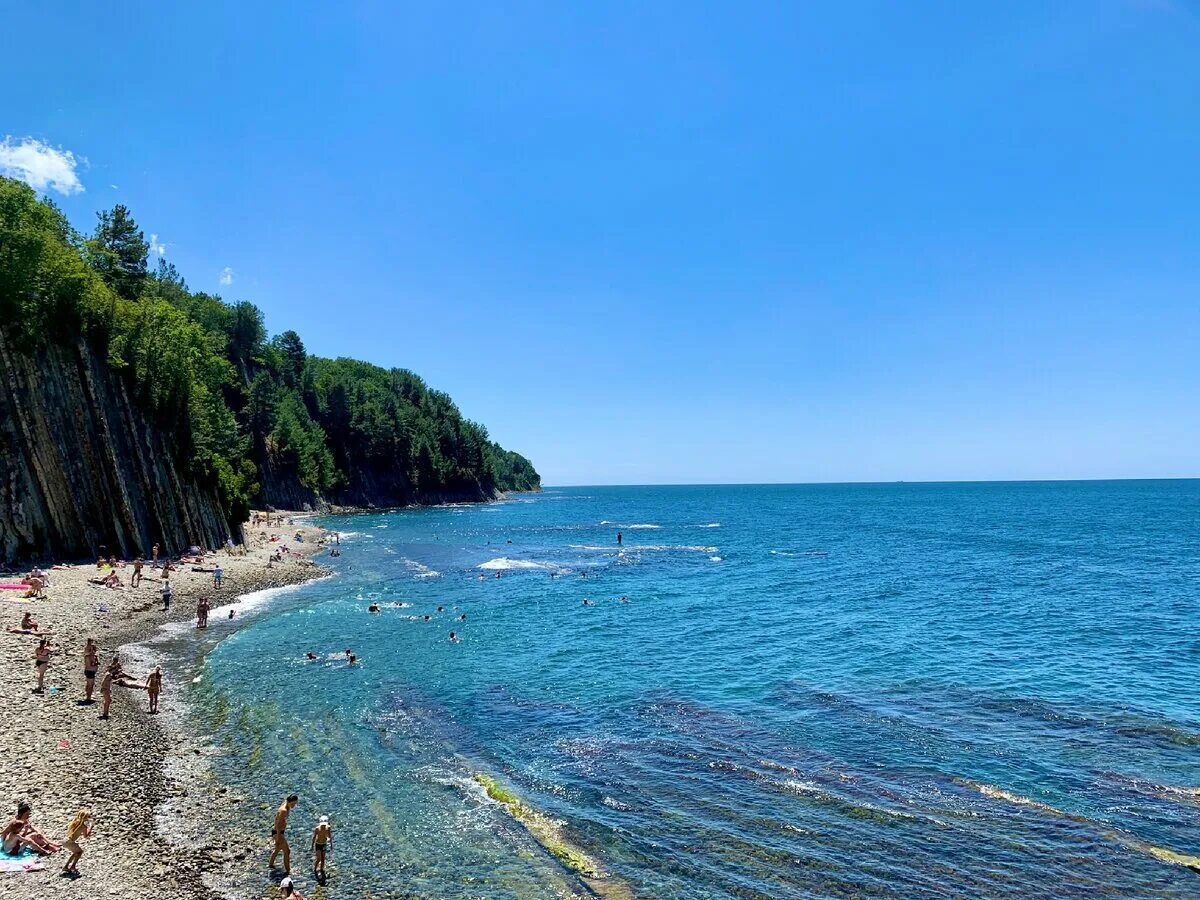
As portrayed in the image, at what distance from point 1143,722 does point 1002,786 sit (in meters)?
9.56

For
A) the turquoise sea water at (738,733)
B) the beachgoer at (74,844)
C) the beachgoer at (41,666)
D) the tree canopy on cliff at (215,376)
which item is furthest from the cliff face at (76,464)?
the beachgoer at (74,844)

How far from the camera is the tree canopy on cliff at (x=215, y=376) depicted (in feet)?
154

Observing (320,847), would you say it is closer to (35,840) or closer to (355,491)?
(35,840)

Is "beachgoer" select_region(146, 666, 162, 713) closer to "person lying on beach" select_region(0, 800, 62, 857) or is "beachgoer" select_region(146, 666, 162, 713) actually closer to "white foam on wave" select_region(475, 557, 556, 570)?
"person lying on beach" select_region(0, 800, 62, 857)

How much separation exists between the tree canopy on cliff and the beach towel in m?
41.4

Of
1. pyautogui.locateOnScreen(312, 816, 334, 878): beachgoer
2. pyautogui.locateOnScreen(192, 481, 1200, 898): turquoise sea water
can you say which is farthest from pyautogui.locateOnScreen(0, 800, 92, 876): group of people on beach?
pyautogui.locateOnScreen(312, 816, 334, 878): beachgoer

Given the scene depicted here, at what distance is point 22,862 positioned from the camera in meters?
14.5

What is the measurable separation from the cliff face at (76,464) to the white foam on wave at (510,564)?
27918 millimetres

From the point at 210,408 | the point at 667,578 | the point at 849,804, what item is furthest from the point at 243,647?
the point at 210,408

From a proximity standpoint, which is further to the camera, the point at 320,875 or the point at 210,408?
the point at 210,408

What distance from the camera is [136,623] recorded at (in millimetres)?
38156

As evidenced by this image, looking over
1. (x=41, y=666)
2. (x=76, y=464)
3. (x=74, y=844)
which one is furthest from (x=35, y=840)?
(x=76, y=464)

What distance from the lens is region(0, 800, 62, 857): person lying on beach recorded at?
48.8 feet

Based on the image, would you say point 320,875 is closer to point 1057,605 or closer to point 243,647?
point 243,647
